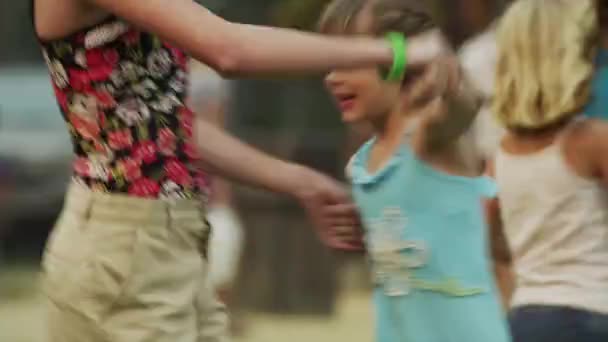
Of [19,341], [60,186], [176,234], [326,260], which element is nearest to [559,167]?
[176,234]

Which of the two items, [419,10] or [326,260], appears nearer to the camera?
[419,10]

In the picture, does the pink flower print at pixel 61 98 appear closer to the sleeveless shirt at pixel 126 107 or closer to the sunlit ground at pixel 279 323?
the sleeveless shirt at pixel 126 107

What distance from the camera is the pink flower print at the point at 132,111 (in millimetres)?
2711

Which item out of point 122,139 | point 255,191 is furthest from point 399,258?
point 255,191

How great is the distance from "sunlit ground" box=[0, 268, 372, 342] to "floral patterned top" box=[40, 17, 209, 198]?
525cm

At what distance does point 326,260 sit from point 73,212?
6727 mm

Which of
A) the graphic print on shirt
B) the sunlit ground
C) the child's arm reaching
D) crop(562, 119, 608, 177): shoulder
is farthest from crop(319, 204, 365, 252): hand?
the sunlit ground

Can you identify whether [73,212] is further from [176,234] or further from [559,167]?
[559,167]

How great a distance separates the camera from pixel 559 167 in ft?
12.0

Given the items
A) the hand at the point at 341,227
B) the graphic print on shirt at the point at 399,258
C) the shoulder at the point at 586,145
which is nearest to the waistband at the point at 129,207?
the hand at the point at 341,227

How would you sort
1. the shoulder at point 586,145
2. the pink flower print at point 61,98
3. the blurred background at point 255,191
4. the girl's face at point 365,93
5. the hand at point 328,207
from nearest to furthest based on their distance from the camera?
the pink flower print at point 61,98 < the hand at point 328,207 < the girl's face at point 365,93 < the shoulder at point 586,145 < the blurred background at point 255,191

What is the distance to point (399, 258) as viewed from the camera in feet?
10.7

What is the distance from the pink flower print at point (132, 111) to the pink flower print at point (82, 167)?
0.40 feet

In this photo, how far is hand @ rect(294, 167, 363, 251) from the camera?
301 cm
